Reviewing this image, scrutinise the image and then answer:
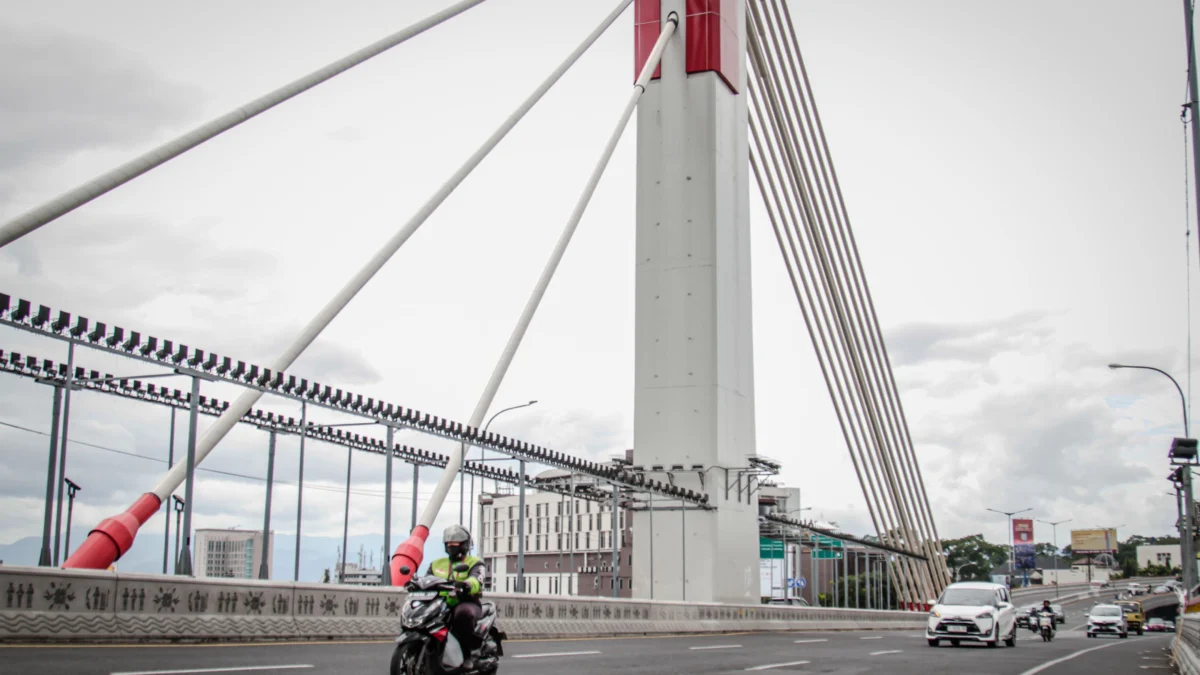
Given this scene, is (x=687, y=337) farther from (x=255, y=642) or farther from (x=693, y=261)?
(x=255, y=642)

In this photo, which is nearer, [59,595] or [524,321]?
[59,595]

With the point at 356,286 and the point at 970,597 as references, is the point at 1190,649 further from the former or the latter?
the point at 356,286

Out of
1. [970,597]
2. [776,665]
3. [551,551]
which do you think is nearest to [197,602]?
[776,665]

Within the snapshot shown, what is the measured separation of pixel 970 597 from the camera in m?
26.9

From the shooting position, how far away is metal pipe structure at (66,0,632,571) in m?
14.8

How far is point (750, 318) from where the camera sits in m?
42.3

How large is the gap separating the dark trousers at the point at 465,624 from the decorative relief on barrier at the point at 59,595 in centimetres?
610

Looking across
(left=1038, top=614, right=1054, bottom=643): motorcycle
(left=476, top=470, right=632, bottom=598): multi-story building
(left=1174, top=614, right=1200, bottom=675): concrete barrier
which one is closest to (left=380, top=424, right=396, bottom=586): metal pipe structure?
(left=1174, top=614, right=1200, bottom=675): concrete barrier

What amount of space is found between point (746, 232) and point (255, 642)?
30.5m

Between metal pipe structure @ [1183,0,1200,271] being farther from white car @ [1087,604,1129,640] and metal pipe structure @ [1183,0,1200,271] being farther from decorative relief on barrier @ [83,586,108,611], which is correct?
white car @ [1087,604,1129,640]

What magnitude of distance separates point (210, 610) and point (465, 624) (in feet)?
23.6

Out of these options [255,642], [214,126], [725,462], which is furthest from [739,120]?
[255,642]

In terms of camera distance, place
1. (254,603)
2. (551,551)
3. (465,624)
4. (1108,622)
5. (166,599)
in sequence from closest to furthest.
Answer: (465,624)
(166,599)
(254,603)
(1108,622)
(551,551)

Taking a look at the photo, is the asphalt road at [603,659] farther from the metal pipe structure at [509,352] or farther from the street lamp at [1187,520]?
the street lamp at [1187,520]
